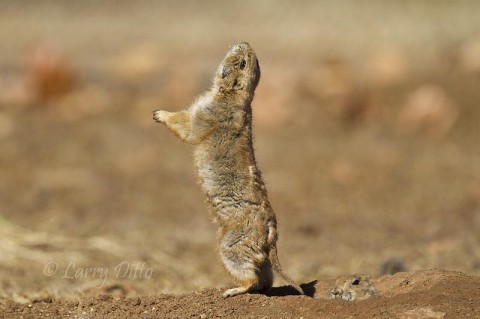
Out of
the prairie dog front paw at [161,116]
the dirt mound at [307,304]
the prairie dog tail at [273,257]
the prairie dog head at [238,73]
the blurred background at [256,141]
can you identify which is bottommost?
the dirt mound at [307,304]

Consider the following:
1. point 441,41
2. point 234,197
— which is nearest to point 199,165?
point 234,197

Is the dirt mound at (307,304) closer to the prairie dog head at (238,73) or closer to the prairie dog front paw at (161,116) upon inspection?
the prairie dog front paw at (161,116)

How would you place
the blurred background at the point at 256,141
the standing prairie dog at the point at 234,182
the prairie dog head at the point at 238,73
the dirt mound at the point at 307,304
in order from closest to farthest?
the dirt mound at the point at 307,304
the standing prairie dog at the point at 234,182
the prairie dog head at the point at 238,73
the blurred background at the point at 256,141

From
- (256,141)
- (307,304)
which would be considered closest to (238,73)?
(307,304)

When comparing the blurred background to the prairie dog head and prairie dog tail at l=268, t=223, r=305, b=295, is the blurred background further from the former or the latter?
the prairie dog head

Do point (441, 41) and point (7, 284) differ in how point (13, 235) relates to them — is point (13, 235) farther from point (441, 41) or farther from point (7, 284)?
point (441, 41)

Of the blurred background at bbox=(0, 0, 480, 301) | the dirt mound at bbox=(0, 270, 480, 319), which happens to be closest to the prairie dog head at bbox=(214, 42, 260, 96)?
the dirt mound at bbox=(0, 270, 480, 319)

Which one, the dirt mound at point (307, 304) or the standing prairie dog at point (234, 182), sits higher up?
the standing prairie dog at point (234, 182)

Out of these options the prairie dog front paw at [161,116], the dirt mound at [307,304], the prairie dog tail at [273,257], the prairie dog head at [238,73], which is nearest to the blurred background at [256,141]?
the dirt mound at [307,304]
